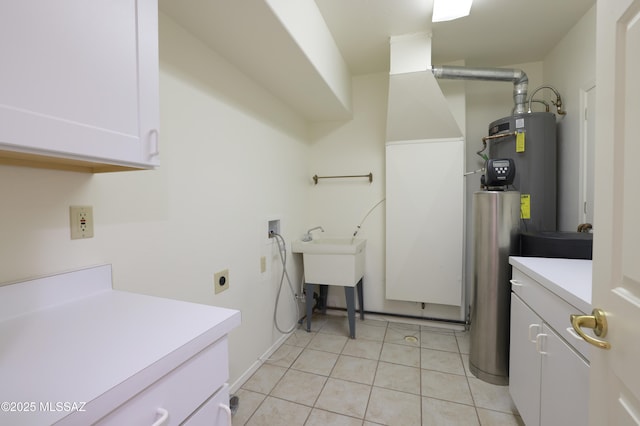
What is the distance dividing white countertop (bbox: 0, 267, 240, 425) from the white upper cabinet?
43cm

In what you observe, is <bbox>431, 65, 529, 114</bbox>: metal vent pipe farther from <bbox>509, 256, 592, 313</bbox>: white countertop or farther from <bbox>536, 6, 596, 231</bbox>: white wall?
<bbox>509, 256, 592, 313</bbox>: white countertop

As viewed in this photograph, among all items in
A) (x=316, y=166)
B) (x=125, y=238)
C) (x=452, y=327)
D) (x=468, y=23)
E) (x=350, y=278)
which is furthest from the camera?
(x=316, y=166)

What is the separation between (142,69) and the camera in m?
0.80

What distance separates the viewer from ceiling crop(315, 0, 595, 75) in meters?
1.79

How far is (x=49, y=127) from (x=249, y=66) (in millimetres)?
1374

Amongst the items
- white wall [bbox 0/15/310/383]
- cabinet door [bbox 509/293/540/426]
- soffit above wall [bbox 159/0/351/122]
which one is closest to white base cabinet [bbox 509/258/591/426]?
cabinet door [bbox 509/293/540/426]

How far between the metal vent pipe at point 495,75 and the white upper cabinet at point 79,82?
6.86ft

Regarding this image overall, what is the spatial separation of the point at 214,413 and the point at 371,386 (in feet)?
4.30

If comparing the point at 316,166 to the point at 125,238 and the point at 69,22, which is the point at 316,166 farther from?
the point at 69,22

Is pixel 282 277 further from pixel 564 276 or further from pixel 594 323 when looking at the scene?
pixel 594 323

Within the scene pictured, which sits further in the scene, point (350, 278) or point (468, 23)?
point (350, 278)

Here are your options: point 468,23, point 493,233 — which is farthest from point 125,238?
point 468,23

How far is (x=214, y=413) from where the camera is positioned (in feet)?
2.40

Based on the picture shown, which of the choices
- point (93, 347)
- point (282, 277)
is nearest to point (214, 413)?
point (93, 347)
